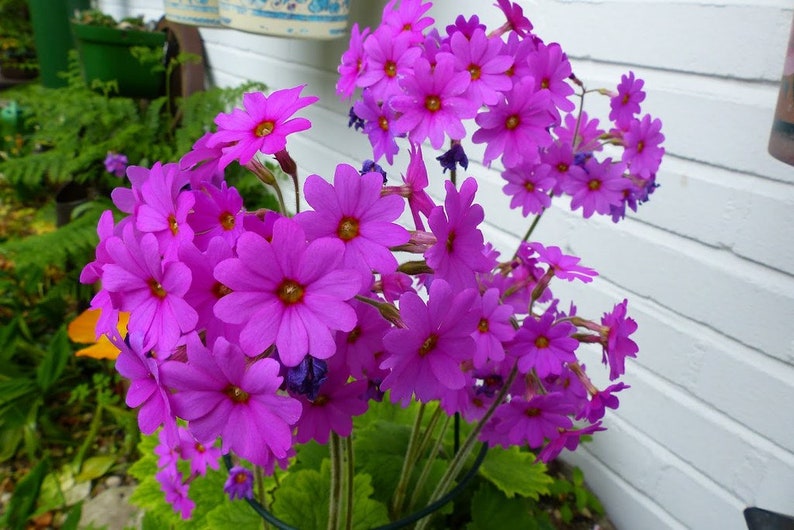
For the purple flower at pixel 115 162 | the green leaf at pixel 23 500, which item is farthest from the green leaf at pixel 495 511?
the purple flower at pixel 115 162

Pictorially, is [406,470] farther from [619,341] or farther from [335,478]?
[619,341]

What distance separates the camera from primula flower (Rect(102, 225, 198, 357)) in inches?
17.5

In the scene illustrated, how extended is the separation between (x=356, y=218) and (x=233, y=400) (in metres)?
0.18

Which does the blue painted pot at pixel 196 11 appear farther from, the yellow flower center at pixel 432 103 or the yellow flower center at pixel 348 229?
the yellow flower center at pixel 348 229

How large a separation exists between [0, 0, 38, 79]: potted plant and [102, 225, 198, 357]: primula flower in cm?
546

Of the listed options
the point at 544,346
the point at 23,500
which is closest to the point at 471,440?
the point at 544,346

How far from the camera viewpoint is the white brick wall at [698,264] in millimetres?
1046

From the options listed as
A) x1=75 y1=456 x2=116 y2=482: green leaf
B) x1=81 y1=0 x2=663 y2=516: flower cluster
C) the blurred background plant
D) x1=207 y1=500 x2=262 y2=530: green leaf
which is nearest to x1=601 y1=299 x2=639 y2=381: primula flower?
x1=81 y1=0 x2=663 y2=516: flower cluster

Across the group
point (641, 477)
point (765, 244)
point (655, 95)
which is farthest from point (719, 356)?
point (655, 95)

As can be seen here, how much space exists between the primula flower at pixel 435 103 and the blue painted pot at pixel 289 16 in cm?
101

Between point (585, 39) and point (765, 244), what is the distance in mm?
602

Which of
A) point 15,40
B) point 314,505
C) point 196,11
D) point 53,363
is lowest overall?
point 53,363

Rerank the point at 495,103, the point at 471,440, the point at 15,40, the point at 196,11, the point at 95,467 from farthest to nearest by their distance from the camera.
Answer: the point at 15,40 → the point at 196,11 → the point at 95,467 → the point at 471,440 → the point at 495,103

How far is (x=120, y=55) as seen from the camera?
287 cm
